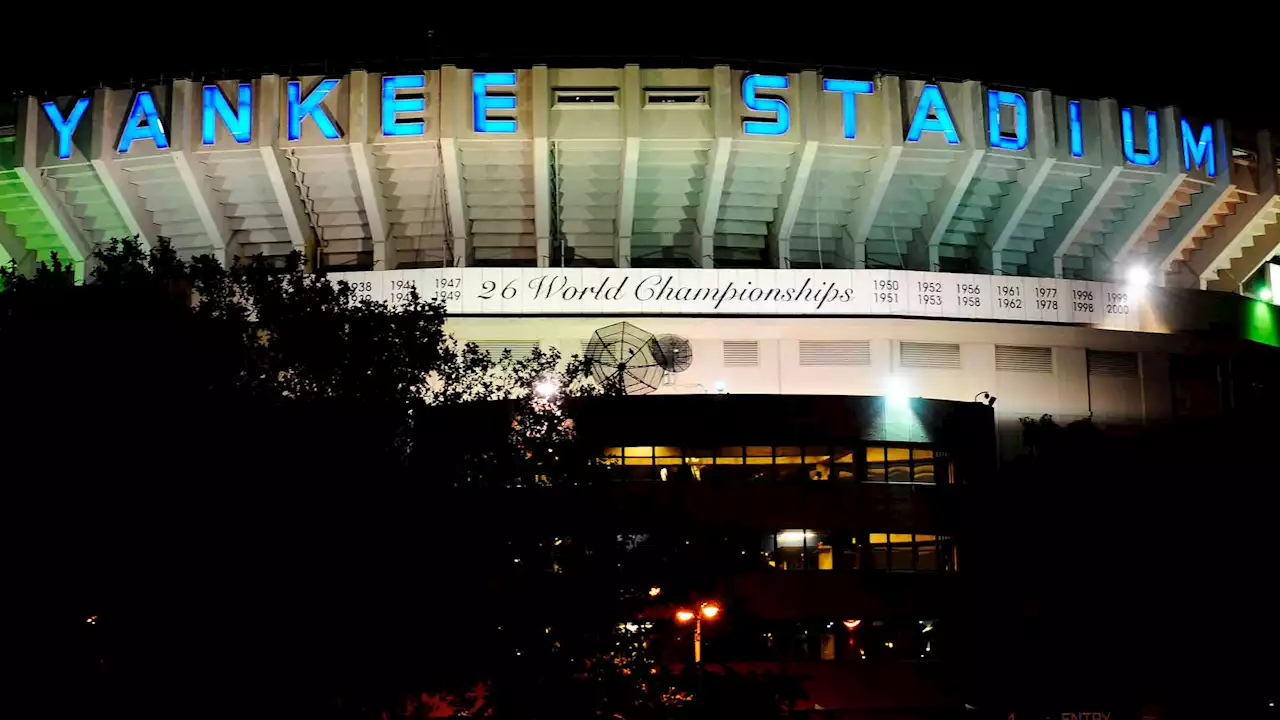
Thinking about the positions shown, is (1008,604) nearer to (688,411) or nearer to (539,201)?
(688,411)

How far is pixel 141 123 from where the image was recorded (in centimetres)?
4775

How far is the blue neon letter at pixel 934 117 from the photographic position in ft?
156

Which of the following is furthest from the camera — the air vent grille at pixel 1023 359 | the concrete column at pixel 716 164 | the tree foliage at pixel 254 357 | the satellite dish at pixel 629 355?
the air vent grille at pixel 1023 359

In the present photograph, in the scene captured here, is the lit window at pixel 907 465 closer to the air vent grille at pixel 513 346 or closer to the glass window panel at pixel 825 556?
the glass window panel at pixel 825 556

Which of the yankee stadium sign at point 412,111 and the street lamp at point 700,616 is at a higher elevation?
the yankee stadium sign at point 412,111

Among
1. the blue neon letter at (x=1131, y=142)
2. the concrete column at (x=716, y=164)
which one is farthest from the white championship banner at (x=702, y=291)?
the blue neon letter at (x=1131, y=142)

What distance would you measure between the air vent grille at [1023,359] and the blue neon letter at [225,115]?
2808cm

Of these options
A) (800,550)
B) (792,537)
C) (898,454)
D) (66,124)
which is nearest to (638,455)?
(792,537)

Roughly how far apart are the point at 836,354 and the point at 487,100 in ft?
50.2

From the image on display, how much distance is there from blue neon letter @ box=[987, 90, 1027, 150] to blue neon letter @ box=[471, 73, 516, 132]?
16.9 meters

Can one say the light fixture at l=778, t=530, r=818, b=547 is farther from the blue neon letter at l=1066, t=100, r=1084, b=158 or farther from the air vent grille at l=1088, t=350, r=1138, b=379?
the blue neon letter at l=1066, t=100, r=1084, b=158

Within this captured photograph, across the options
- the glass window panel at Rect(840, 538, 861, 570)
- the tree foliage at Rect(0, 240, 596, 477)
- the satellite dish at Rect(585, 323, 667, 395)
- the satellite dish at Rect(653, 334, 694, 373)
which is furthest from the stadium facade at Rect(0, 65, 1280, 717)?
the tree foliage at Rect(0, 240, 596, 477)

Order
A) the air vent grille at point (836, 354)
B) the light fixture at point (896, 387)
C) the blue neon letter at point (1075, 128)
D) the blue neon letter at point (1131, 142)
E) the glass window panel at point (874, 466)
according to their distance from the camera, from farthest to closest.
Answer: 1. the blue neon letter at point (1131, 142)
2. the blue neon letter at point (1075, 128)
3. the air vent grille at point (836, 354)
4. the light fixture at point (896, 387)
5. the glass window panel at point (874, 466)

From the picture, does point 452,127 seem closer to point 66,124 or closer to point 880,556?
point 66,124
